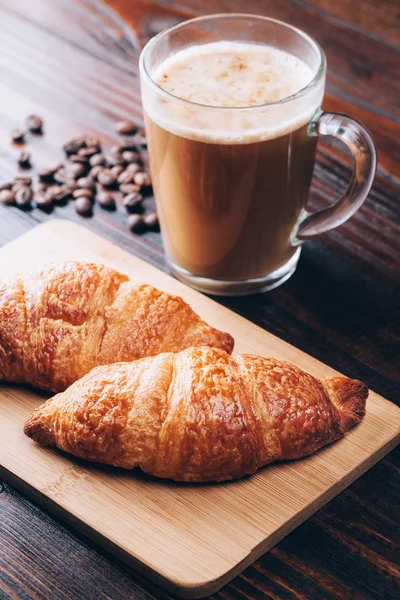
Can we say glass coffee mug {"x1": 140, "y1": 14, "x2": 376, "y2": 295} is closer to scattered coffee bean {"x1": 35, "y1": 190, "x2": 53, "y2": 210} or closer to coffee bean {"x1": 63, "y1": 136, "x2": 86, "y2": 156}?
scattered coffee bean {"x1": 35, "y1": 190, "x2": 53, "y2": 210}

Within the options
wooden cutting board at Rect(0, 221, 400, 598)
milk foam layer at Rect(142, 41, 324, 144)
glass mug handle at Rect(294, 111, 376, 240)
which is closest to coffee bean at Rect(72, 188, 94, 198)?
milk foam layer at Rect(142, 41, 324, 144)

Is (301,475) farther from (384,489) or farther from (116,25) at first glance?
(116,25)

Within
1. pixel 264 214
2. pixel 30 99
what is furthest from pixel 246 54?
pixel 30 99

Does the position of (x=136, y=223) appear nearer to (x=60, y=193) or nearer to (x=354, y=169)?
(x=60, y=193)

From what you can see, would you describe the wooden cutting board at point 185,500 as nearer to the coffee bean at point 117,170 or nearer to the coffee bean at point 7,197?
the coffee bean at point 7,197

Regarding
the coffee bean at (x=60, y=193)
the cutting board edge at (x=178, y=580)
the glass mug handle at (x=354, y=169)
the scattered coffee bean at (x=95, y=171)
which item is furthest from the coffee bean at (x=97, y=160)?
the cutting board edge at (x=178, y=580)

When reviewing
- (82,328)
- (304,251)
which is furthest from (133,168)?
(82,328)
